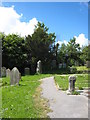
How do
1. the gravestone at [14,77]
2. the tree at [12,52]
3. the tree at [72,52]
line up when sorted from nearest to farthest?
1. the gravestone at [14,77]
2. the tree at [12,52]
3. the tree at [72,52]

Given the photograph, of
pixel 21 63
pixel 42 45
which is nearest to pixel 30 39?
pixel 42 45

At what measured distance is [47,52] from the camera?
29.6 metres

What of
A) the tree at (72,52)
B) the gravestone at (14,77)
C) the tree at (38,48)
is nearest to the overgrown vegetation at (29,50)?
the tree at (38,48)

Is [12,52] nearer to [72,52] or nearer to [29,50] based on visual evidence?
[29,50]

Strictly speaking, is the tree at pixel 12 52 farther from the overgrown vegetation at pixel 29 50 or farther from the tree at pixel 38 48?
the tree at pixel 38 48

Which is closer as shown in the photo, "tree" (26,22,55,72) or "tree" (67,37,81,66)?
"tree" (26,22,55,72)

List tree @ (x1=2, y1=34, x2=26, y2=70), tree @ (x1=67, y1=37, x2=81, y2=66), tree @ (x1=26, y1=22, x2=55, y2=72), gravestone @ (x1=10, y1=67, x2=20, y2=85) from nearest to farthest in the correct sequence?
1. gravestone @ (x1=10, y1=67, x2=20, y2=85)
2. tree @ (x1=2, y1=34, x2=26, y2=70)
3. tree @ (x1=26, y1=22, x2=55, y2=72)
4. tree @ (x1=67, y1=37, x2=81, y2=66)

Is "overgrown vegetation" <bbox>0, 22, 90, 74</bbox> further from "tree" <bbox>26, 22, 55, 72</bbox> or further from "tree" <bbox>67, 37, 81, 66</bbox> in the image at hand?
"tree" <bbox>67, 37, 81, 66</bbox>

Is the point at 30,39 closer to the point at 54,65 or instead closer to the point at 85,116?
the point at 54,65

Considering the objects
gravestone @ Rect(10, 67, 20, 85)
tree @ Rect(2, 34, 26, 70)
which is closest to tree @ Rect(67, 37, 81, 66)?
tree @ Rect(2, 34, 26, 70)

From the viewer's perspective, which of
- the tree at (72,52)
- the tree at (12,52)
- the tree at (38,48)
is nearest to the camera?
the tree at (12,52)

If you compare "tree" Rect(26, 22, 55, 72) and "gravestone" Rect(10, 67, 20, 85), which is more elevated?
"tree" Rect(26, 22, 55, 72)

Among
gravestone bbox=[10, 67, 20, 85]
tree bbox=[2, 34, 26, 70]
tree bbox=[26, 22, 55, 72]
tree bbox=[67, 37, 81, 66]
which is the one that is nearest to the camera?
gravestone bbox=[10, 67, 20, 85]

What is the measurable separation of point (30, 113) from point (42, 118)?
566 mm
